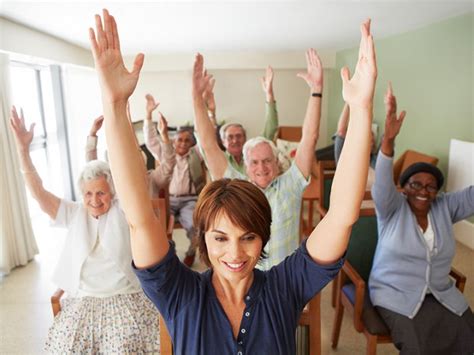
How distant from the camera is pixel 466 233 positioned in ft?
12.5

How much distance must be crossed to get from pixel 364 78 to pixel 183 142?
2.88 meters

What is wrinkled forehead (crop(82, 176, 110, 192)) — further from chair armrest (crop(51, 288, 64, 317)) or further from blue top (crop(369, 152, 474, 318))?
blue top (crop(369, 152, 474, 318))

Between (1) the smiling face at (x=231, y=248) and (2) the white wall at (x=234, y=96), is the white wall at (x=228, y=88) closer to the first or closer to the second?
(2) the white wall at (x=234, y=96)

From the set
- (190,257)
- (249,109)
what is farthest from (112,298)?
(249,109)

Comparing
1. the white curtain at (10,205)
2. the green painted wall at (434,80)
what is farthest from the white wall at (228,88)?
the white curtain at (10,205)

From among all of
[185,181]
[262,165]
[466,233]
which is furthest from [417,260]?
[466,233]

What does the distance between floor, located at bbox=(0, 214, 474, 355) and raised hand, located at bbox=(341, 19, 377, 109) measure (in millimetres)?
1946

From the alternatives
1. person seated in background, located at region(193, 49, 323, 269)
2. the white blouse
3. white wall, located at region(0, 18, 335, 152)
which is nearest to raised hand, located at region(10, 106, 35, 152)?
the white blouse

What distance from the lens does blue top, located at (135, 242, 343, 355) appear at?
0.87 meters

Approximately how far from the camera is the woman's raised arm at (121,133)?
74cm

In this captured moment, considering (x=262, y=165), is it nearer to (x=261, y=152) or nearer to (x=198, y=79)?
(x=261, y=152)

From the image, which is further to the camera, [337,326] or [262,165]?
[337,326]

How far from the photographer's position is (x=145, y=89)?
24.5 ft

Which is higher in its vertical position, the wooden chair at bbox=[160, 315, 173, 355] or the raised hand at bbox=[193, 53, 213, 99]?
the raised hand at bbox=[193, 53, 213, 99]
